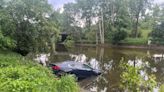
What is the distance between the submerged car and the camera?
1590 centimetres

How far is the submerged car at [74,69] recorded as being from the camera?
15.9m

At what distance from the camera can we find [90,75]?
17078mm

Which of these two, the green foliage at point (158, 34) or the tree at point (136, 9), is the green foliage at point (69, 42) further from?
the green foliage at point (158, 34)

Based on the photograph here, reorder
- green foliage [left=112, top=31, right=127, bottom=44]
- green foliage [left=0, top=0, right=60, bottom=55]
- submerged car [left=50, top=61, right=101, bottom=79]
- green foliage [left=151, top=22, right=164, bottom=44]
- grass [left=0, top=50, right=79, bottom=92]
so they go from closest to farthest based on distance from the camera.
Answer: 1. grass [left=0, top=50, right=79, bottom=92]
2. submerged car [left=50, top=61, right=101, bottom=79]
3. green foliage [left=0, top=0, right=60, bottom=55]
4. green foliage [left=151, top=22, right=164, bottom=44]
5. green foliage [left=112, top=31, right=127, bottom=44]

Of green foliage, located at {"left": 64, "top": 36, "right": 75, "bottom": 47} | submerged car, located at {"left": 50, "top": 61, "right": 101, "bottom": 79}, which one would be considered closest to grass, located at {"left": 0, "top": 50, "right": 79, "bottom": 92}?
submerged car, located at {"left": 50, "top": 61, "right": 101, "bottom": 79}

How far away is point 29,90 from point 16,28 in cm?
1263

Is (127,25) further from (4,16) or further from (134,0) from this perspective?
(4,16)

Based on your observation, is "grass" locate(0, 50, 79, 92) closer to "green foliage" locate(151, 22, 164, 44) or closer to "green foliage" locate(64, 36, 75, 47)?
"green foliage" locate(151, 22, 164, 44)

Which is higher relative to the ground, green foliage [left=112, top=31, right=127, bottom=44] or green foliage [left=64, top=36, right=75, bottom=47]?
green foliage [left=112, top=31, right=127, bottom=44]

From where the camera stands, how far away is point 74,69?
1627cm

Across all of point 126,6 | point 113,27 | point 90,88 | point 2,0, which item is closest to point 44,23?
point 2,0

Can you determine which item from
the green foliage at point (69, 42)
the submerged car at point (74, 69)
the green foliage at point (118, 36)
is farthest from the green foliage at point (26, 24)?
the green foliage at point (69, 42)

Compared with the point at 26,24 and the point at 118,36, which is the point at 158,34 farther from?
the point at 26,24

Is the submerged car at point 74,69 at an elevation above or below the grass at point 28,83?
below
